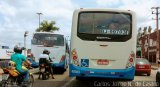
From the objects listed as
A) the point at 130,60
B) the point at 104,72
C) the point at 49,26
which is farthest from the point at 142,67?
the point at 49,26

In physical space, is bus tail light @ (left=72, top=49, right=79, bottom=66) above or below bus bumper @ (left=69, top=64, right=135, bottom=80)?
above

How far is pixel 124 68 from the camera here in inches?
598

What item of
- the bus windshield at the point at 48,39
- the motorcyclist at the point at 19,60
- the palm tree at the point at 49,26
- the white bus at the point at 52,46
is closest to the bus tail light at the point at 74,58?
the motorcyclist at the point at 19,60

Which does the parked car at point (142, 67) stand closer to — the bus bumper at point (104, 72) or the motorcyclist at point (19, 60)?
the bus bumper at point (104, 72)

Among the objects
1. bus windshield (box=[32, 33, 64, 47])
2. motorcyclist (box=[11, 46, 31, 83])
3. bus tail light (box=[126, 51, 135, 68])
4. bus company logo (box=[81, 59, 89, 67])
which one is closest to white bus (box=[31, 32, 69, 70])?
bus windshield (box=[32, 33, 64, 47])

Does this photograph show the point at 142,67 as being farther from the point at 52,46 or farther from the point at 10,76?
the point at 10,76

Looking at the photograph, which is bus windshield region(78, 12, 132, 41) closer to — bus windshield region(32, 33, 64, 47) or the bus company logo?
the bus company logo

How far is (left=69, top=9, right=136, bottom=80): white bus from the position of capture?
15172 mm

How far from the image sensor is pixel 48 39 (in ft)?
86.4

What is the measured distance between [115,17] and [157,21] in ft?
196

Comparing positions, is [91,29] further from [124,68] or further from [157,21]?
[157,21]

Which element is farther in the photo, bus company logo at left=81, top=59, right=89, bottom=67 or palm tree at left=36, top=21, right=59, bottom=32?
palm tree at left=36, top=21, right=59, bottom=32

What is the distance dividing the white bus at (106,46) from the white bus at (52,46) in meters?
10.8

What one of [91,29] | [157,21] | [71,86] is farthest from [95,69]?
[157,21]
